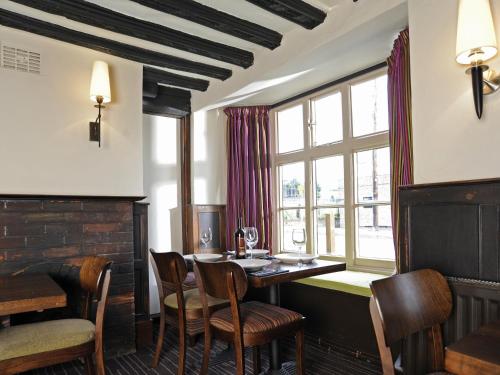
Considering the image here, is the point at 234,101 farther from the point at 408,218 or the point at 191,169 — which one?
the point at 408,218

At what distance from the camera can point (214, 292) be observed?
6.57 ft

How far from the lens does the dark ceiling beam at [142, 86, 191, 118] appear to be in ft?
11.4

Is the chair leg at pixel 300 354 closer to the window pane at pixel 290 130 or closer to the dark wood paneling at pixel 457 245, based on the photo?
the dark wood paneling at pixel 457 245

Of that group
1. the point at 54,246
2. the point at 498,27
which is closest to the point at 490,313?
the point at 498,27

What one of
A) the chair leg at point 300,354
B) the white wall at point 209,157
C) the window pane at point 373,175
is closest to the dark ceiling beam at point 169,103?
the white wall at point 209,157

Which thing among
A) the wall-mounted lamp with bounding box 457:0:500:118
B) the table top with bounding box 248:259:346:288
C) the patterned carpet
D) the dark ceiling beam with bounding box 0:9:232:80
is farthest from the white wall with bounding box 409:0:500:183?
the dark ceiling beam with bounding box 0:9:232:80

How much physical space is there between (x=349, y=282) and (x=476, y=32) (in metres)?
1.81

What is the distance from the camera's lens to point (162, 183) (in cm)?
381

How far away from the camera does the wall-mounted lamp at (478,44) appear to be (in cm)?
156

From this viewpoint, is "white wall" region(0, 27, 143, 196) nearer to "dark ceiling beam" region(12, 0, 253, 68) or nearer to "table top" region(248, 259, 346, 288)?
"dark ceiling beam" region(12, 0, 253, 68)

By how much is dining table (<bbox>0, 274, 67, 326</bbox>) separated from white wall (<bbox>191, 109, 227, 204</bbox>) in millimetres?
1992

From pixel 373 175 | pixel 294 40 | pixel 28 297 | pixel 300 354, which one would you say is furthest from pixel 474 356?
pixel 294 40

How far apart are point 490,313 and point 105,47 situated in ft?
9.43

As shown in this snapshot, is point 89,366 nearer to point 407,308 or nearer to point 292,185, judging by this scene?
point 407,308
